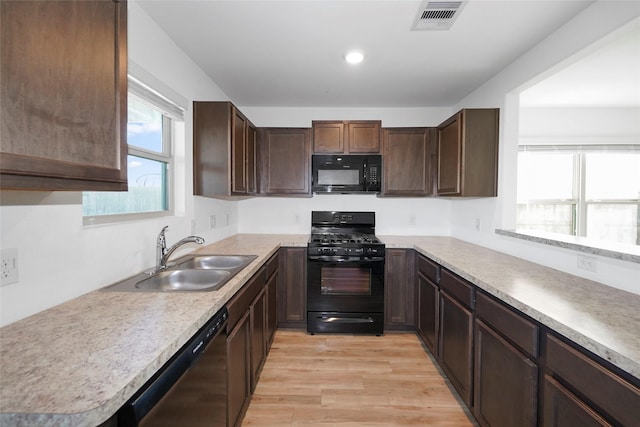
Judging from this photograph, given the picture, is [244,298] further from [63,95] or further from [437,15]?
[437,15]

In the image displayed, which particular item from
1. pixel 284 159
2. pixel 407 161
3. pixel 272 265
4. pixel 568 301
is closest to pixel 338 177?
pixel 284 159


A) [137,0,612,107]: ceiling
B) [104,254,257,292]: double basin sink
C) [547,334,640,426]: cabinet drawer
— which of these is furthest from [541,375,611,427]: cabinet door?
[137,0,612,107]: ceiling

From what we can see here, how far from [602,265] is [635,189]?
3.43 metres

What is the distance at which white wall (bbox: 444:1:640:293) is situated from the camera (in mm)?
1515

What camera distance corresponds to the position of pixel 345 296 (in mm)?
2920

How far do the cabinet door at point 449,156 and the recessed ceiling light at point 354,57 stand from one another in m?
1.05

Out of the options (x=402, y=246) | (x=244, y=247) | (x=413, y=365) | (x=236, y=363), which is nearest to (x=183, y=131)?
(x=244, y=247)

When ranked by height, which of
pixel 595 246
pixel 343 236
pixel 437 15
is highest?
pixel 437 15

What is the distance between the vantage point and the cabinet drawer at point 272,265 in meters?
2.47

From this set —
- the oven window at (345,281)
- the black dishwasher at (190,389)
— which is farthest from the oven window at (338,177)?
the black dishwasher at (190,389)

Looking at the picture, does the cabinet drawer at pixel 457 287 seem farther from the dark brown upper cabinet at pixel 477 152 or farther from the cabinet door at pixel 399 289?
the dark brown upper cabinet at pixel 477 152

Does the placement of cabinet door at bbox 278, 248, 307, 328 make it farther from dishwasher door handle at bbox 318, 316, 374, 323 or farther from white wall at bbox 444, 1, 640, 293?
white wall at bbox 444, 1, 640, 293

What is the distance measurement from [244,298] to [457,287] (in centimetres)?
140

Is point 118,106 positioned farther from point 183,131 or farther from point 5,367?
point 183,131
